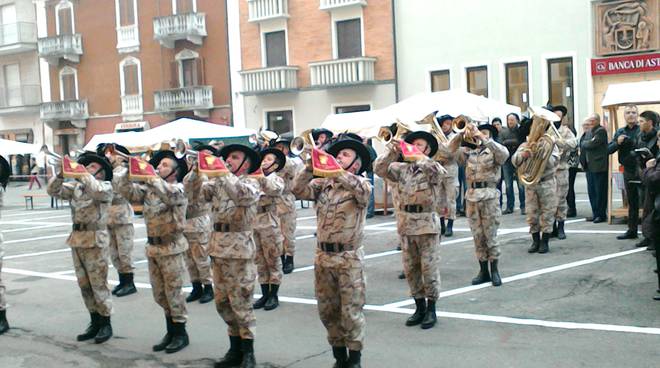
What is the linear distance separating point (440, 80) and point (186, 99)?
1175 centimetres

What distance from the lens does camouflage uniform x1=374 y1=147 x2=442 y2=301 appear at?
25.4ft

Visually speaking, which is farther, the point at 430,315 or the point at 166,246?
the point at 430,315

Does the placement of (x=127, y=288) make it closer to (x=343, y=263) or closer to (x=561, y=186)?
(x=343, y=263)

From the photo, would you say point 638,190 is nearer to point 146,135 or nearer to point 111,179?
point 111,179

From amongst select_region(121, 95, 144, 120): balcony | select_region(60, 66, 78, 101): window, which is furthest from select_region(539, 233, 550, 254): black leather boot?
select_region(60, 66, 78, 101): window

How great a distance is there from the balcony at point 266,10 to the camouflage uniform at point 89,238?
21.2m

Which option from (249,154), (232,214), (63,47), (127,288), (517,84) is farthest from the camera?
(63,47)

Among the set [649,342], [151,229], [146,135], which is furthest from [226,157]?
[146,135]

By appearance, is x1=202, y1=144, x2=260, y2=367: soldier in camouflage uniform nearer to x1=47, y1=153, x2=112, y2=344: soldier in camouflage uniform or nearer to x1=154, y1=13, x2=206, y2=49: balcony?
x1=47, y1=153, x2=112, y2=344: soldier in camouflage uniform

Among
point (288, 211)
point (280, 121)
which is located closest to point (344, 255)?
point (288, 211)

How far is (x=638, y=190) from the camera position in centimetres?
1201

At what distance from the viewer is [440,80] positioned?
25.3m

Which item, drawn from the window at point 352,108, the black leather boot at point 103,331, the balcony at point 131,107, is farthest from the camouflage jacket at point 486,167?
the balcony at point 131,107

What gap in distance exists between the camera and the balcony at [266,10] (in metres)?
28.3
